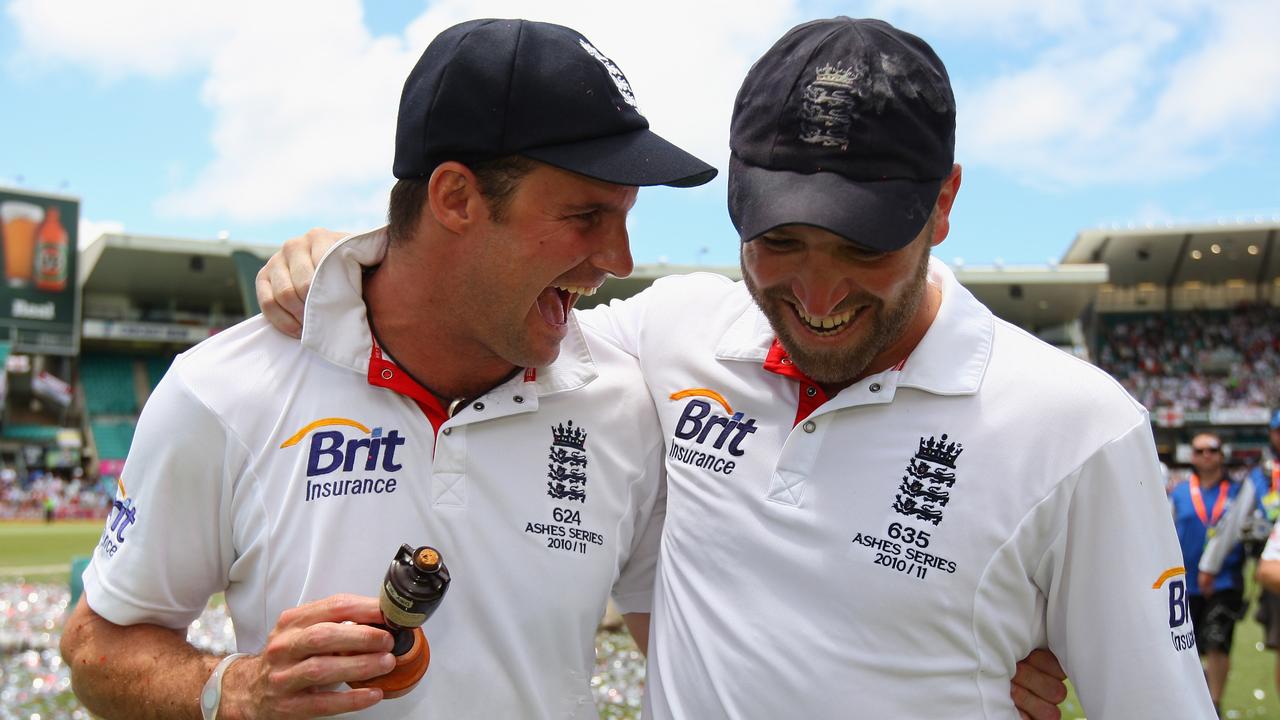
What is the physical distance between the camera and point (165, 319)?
4556cm

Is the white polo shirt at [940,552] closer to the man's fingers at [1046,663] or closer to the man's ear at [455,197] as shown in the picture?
the man's fingers at [1046,663]

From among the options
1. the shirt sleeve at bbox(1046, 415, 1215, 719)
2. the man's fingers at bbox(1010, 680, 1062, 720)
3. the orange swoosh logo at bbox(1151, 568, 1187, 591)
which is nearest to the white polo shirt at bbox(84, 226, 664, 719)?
the man's fingers at bbox(1010, 680, 1062, 720)

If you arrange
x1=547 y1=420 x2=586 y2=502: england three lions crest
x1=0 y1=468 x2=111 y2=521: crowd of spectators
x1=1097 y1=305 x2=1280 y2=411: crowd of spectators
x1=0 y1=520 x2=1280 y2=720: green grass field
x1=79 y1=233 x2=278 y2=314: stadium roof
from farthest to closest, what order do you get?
1. x1=1097 y1=305 x2=1280 y2=411: crowd of spectators
2. x1=79 y1=233 x2=278 y2=314: stadium roof
3. x1=0 y1=468 x2=111 y2=521: crowd of spectators
4. x1=0 y1=520 x2=1280 y2=720: green grass field
5. x1=547 y1=420 x2=586 y2=502: england three lions crest

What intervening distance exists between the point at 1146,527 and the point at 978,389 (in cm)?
41

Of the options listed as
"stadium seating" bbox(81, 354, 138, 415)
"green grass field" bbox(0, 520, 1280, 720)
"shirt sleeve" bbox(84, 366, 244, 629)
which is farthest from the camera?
"stadium seating" bbox(81, 354, 138, 415)

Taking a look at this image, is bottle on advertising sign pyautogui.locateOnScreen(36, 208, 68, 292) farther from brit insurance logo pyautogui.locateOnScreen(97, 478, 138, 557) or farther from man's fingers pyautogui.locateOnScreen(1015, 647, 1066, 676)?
man's fingers pyautogui.locateOnScreen(1015, 647, 1066, 676)

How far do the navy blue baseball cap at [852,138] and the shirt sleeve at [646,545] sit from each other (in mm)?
786

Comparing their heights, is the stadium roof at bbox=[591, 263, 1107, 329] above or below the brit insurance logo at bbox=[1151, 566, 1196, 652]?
below

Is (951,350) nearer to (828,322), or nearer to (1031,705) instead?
(828,322)

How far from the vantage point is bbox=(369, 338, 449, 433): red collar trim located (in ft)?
8.05

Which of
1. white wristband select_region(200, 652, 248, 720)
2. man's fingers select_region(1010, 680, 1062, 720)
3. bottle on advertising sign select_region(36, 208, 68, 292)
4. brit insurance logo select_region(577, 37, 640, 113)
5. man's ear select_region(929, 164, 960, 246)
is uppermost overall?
brit insurance logo select_region(577, 37, 640, 113)

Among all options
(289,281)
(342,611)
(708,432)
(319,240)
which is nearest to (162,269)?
(319,240)

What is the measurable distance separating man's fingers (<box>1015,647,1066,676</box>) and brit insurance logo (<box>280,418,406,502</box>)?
140 centimetres

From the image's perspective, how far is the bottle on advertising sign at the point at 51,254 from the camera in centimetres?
3962
